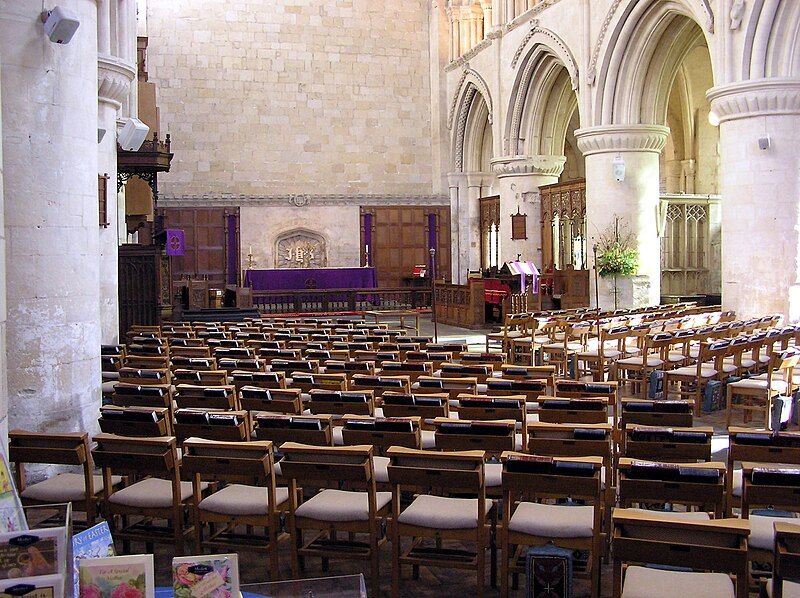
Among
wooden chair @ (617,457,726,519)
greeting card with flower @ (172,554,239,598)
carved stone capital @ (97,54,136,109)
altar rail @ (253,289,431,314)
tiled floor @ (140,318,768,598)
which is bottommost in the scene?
tiled floor @ (140,318,768,598)

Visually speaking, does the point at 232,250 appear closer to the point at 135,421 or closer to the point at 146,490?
the point at 135,421

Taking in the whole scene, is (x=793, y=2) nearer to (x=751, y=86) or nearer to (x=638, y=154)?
(x=751, y=86)

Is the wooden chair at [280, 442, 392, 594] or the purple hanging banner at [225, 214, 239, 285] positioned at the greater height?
the purple hanging banner at [225, 214, 239, 285]

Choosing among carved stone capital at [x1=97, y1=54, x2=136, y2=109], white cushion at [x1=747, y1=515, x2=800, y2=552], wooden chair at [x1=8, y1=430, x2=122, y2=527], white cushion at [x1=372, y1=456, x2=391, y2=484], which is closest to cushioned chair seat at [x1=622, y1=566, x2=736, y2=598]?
white cushion at [x1=747, y1=515, x2=800, y2=552]

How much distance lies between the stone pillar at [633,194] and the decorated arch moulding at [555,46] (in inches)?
67.0

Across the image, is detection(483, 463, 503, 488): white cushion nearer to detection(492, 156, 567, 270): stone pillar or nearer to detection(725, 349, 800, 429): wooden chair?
detection(725, 349, 800, 429): wooden chair

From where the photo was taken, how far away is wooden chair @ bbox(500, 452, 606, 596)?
167 inches

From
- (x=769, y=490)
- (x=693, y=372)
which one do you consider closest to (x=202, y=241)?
(x=693, y=372)

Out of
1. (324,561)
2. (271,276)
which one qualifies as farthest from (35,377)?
(271,276)

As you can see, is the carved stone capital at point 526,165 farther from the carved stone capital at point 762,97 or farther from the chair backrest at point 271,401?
the chair backrest at point 271,401

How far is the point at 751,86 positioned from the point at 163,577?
1321 centimetres

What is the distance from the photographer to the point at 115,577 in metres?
2.61

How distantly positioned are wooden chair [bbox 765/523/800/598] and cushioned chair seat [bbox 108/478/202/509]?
3.16m

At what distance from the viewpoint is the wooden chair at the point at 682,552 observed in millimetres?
3484
